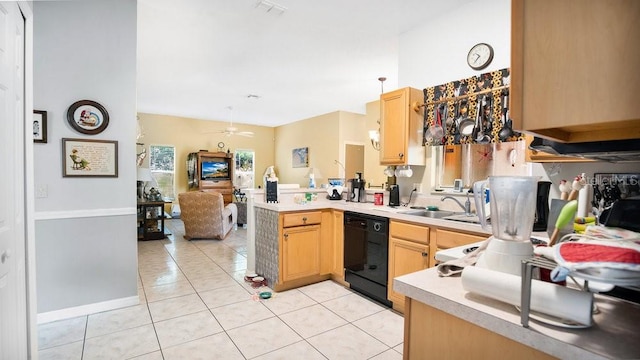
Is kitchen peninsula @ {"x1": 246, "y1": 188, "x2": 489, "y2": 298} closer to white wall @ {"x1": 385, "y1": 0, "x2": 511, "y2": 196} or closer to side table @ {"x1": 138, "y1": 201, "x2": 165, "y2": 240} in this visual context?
white wall @ {"x1": 385, "y1": 0, "x2": 511, "y2": 196}

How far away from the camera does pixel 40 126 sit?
2.42 metres

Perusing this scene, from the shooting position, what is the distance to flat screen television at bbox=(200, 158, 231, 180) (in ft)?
26.2

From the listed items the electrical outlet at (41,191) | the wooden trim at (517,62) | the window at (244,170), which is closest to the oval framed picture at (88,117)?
the electrical outlet at (41,191)

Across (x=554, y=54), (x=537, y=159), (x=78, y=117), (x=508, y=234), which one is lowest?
(x=508, y=234)

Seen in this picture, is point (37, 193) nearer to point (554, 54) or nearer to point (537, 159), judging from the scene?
point (554, 54)

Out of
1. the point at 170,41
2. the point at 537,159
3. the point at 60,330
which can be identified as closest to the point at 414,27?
the point at 537,159

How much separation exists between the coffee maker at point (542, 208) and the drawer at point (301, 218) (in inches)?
76.7

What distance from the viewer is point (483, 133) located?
2635 mm

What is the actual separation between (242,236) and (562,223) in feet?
17.9

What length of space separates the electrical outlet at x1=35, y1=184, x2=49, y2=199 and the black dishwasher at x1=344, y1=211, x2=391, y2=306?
2628 mm

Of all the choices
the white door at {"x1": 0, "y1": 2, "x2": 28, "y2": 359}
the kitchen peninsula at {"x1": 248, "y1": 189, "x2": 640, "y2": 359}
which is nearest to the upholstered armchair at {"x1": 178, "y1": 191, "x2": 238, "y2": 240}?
the white door at {"x1": 0, "y1": 2, "x2": 28, "y2": 359}

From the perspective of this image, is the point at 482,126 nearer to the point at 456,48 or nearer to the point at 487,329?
the point at 456,48

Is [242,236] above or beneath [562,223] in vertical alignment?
beneath

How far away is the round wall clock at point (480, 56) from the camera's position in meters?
2.67
